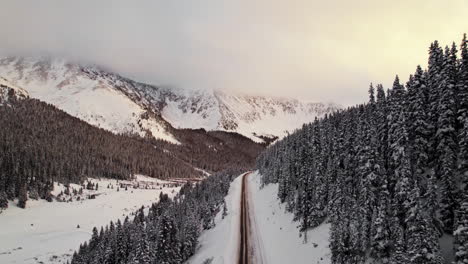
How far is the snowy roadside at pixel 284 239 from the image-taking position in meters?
44.6

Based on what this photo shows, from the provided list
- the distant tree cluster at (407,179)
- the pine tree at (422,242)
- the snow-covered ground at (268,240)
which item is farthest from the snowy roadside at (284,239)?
the pine tree at (422,242)

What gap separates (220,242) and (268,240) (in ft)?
26.6

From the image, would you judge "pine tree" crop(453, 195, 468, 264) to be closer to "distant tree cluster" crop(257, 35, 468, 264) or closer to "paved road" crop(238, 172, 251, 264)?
"distant tree cluster" crop(257, 35, 468, 264)

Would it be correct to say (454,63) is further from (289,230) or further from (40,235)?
(40,235)

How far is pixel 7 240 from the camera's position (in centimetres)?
8525

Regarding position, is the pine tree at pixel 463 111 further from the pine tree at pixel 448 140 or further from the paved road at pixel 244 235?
the paved road at pixel 244 235

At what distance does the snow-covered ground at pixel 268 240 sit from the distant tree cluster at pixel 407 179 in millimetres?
3088

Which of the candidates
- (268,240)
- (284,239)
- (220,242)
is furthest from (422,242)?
(220,242)

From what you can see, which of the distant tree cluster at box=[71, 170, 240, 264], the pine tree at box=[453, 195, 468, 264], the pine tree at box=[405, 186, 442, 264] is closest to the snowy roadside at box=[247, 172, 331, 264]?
the distant tree cluster at box=[71, 170, 240, 264]

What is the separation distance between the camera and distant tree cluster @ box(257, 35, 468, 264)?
29359mm

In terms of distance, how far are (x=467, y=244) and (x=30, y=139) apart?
595ft

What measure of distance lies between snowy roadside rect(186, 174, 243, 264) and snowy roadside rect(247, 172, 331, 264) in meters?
3.64

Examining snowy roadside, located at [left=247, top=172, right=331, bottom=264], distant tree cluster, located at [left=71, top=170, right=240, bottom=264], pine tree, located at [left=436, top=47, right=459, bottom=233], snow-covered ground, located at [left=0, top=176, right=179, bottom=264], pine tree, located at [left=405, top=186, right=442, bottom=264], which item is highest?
pine tree, located at [left=436, top=47, right=459, bottom=233]

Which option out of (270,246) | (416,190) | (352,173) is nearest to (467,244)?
(416,190)
